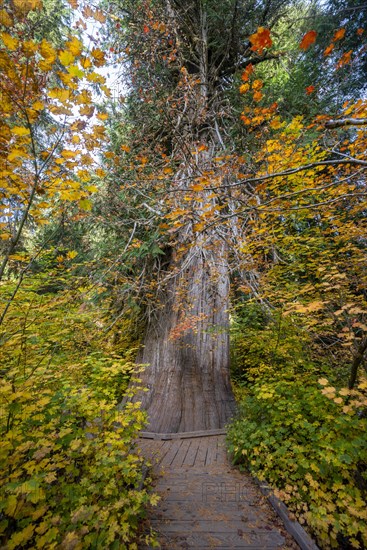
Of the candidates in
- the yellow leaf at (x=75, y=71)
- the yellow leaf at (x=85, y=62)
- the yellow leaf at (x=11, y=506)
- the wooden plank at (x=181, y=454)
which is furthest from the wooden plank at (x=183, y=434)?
the yellow leaf at (x=85, y=62)

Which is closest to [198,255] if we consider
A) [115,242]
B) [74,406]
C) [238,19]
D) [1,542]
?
[115,242]

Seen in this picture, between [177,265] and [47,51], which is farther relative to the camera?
[177,265]

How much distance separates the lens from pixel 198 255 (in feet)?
18.3

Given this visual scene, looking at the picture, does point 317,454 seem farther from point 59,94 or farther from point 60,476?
point 59,94

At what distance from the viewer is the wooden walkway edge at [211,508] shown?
7.72 feet

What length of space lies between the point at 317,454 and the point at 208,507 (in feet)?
4.67

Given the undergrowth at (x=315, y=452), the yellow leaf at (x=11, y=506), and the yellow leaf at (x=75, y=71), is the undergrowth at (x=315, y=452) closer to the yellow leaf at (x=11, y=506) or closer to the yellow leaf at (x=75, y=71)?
the yellow leaf at (x=11, y=506)

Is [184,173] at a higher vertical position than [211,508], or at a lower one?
higher

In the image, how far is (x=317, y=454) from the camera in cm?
270

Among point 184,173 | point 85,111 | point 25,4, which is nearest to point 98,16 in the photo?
point 184,173

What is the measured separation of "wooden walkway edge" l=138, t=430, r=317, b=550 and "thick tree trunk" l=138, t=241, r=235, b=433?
0.76 meters

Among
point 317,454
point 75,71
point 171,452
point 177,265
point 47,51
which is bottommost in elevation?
point 171,452

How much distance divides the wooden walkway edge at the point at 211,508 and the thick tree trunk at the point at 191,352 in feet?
2.48

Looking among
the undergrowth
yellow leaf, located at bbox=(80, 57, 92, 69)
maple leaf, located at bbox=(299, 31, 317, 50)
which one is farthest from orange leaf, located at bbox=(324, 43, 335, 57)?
the undergrowth
